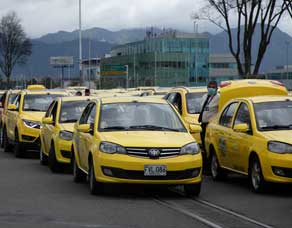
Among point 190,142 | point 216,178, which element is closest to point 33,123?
point 216,178

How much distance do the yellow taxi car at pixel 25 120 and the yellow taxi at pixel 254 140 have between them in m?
6.47

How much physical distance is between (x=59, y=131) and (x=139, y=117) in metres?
4.04

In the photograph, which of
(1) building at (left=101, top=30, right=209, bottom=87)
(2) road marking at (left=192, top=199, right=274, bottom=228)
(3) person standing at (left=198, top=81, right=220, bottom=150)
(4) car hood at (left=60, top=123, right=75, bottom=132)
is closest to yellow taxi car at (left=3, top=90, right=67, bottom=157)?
(4) car hood at (left=60, top=123, right=75, bottom=132)

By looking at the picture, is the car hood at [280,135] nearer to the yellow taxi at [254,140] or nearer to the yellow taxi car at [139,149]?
the yellow taxi at [254,140]

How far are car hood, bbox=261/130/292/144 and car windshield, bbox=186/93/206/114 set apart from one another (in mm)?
5957

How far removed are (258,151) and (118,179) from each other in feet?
7.68

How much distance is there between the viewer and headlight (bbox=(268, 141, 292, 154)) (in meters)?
12.7

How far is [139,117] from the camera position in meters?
13.8

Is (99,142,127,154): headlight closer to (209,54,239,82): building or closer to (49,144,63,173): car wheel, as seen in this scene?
(49,144,63,173): car wheel

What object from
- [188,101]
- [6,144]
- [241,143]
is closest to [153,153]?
[241,143]

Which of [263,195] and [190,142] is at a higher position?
[190,142]

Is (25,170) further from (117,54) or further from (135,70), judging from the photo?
(117,54)

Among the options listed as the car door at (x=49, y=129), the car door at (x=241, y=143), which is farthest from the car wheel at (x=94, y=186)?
the car door at (x=49, y=129)

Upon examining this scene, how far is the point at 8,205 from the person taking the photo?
11.8m
